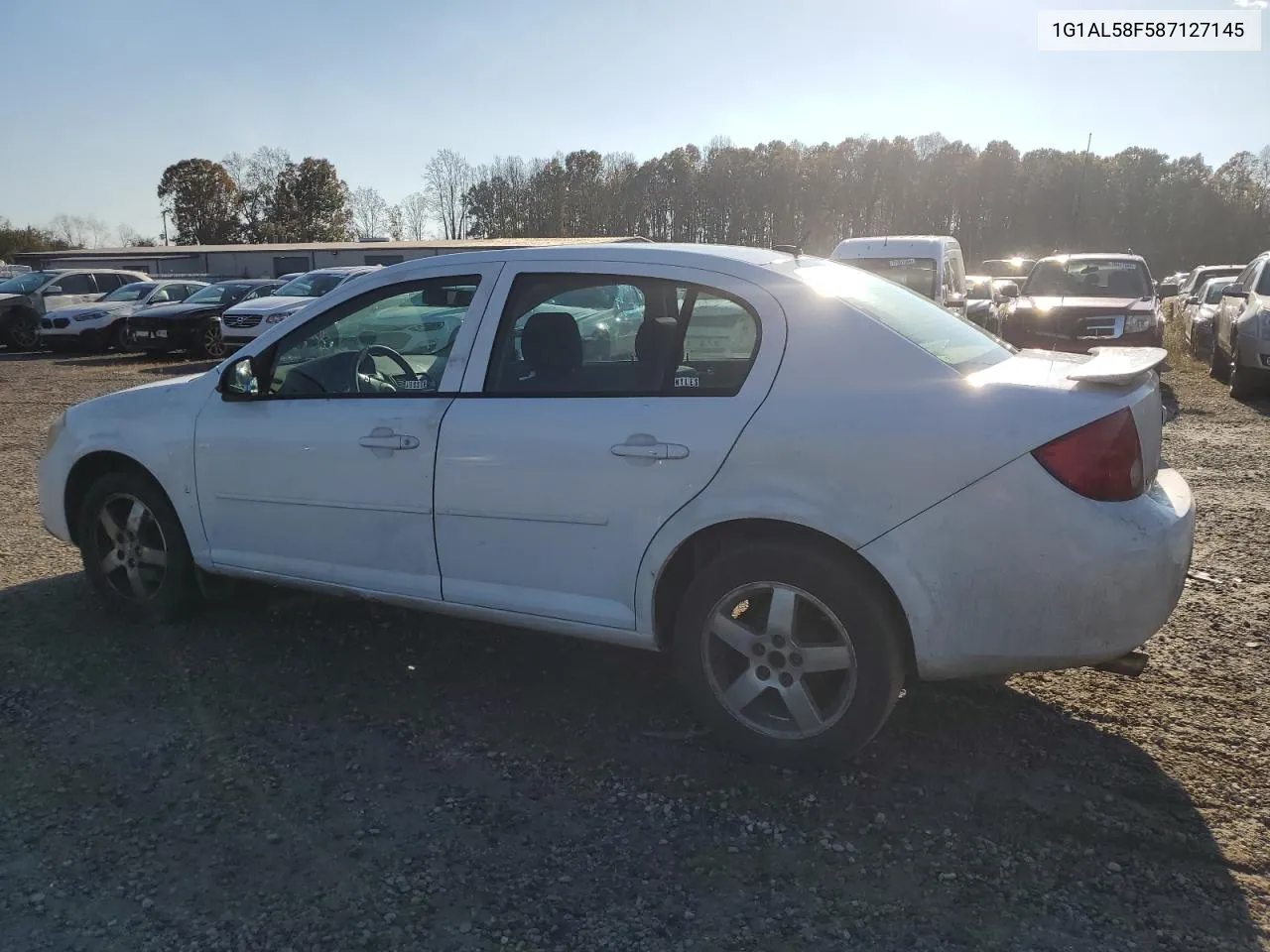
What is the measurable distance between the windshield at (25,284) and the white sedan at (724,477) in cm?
2257

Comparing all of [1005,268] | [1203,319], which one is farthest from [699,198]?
[1203,319]

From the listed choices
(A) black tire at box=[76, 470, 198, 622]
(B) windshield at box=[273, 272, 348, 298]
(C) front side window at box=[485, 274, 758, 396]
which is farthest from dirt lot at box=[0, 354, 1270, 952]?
(B) windshield at box=[273, 272, 348, 298]

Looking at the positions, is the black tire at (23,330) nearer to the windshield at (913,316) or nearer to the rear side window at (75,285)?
the rear side window at (75,285)

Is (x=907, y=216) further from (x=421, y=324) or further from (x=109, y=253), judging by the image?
(x=421, y=324)

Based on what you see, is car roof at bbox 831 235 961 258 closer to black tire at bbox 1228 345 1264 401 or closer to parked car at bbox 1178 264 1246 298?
black tire at bbox 1228 345 1264 401

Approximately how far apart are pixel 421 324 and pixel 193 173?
308ft

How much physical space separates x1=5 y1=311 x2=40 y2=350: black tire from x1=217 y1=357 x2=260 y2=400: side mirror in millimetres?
21842

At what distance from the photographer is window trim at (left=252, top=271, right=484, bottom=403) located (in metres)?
3.77

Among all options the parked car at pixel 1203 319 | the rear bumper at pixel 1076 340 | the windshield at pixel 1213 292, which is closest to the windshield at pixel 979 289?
the parked car at pixel 1203 319

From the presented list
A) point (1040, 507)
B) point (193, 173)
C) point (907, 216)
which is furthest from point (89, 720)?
point (193, 173)

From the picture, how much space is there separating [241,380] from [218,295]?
18.4 m

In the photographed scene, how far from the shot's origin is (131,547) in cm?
458

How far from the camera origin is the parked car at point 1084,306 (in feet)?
39.8

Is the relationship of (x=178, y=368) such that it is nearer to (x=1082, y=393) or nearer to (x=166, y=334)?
(x=166, y=334)
